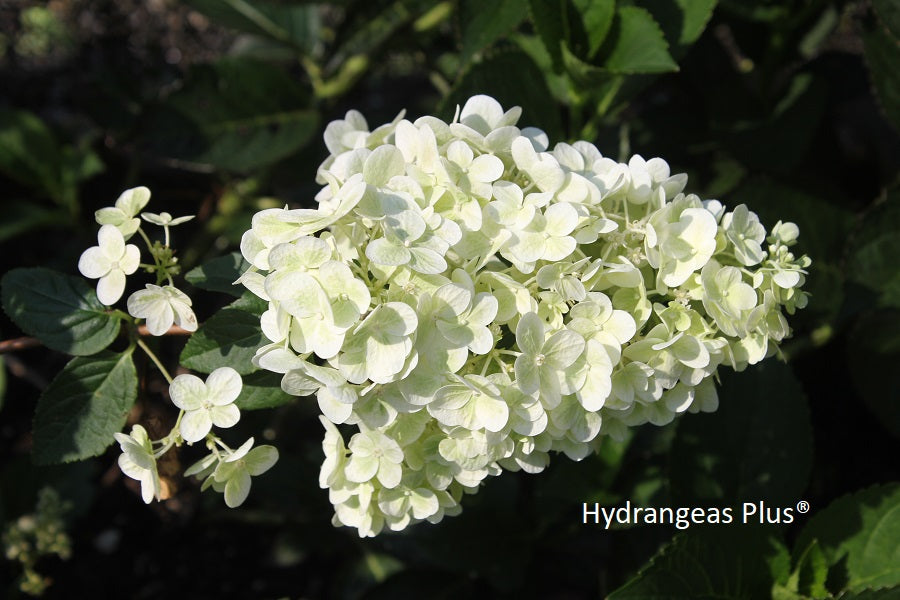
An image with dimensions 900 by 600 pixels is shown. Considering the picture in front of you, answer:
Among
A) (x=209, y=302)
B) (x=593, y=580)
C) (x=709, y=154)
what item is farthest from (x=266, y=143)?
(x=593, y=580)

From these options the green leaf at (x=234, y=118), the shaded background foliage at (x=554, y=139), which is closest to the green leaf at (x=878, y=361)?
the shaded background foliage at (x=554, y=139)

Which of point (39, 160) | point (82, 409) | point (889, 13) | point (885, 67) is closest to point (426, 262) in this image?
point (82, 409)

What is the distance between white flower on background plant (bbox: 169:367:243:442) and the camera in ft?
2.90

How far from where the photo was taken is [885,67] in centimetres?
151

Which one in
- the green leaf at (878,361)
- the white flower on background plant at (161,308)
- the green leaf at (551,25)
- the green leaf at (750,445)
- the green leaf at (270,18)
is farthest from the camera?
the green leaf at (270,18)

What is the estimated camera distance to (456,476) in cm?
93

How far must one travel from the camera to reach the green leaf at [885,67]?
151 cm

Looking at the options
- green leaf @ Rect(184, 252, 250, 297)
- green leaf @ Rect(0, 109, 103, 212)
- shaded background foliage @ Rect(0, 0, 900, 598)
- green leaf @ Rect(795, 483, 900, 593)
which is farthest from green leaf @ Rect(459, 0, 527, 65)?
green leaf @ Rect(0, 109, 103, 212)

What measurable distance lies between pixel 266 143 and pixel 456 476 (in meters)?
1.00

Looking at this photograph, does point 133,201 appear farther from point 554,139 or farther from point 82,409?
point 554,139

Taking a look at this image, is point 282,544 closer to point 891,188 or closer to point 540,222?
point 540,222

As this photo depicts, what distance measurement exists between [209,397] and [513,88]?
69 cm

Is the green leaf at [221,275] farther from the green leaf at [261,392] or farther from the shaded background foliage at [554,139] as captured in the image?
the shaded background foliage at [554,139]

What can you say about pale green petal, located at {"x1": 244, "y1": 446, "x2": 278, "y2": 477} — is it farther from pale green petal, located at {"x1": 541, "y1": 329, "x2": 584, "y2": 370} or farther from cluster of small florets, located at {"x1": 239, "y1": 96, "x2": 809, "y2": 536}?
pale green petal, located at {"x1": 541, "y1": 329, "x2": 584, "y2": 370}
